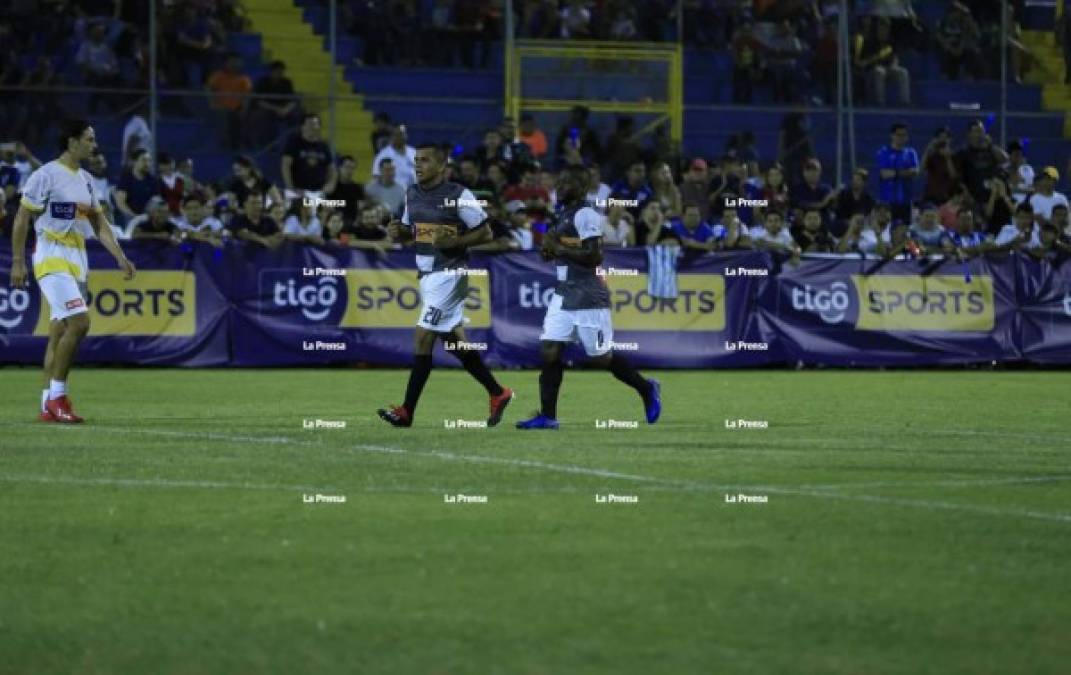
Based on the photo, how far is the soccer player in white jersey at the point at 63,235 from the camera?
15742 mm

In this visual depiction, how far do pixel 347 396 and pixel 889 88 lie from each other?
51.6 ft

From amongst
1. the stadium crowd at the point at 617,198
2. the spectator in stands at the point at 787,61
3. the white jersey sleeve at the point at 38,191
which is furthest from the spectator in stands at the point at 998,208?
the white jersey sleeve at the point at 38,191

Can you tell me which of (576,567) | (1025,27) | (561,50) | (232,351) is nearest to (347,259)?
(232,351)

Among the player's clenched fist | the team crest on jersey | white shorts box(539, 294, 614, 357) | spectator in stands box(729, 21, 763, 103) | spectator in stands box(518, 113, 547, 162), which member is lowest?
white shorts box(539, 294, 614, 357)

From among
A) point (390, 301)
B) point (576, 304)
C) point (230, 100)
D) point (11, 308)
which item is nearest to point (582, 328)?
point (576, 304)

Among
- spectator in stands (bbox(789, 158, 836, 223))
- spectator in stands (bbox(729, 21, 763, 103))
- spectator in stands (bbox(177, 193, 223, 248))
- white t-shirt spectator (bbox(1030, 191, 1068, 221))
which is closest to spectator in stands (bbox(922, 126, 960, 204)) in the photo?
white t-shirt spectator (bbox(1030, 191, 1068, 221))

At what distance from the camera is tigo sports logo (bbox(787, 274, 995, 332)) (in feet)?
86.5

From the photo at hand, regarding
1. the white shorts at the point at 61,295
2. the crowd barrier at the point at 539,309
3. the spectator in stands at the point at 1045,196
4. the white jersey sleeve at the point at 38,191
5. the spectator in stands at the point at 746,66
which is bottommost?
the crowd barrier at the point at 539,309

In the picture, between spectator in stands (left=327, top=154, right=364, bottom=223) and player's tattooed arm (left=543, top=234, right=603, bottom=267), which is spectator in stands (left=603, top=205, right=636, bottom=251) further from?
player's tattooed arm (left=543, top=234, right=603, bottom=267)

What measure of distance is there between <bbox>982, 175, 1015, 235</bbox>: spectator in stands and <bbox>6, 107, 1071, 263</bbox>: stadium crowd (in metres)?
0.02

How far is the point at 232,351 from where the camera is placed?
25156 millimetres

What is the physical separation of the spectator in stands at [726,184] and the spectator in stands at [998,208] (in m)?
3.79

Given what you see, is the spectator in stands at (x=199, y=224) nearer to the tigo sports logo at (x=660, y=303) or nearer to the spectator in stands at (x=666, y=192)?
the tigo sports logo at (x=660, y=303)

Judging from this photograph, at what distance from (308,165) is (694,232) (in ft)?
16.7
